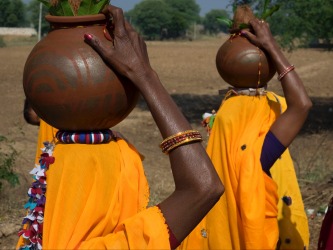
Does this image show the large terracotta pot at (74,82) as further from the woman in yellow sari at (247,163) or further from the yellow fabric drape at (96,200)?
the woman in yellow sari at (247,163)

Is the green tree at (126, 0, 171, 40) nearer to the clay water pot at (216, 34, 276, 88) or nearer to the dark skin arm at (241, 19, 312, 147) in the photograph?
the clay water pot at (216, 34, 276, 88)

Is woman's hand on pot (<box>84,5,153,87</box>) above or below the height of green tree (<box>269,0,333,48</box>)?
above

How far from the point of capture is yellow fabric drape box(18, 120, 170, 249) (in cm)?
200

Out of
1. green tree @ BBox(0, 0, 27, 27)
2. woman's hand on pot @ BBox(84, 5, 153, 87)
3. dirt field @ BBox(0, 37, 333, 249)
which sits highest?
woman's hand on pot @ BBox(84, 5, 153, 87)

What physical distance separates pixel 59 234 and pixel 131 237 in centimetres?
27

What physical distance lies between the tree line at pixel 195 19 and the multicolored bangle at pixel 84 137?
1.98 feet

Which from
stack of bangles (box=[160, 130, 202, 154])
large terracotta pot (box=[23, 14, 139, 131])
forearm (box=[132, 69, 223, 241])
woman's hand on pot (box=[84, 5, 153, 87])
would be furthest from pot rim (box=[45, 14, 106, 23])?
stack of bangles (box=[160, 130, 202, 154])

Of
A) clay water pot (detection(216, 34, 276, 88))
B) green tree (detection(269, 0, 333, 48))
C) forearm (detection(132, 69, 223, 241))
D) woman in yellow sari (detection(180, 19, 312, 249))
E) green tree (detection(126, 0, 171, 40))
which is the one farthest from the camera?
green tree (detection(126, 0, 171, 40))

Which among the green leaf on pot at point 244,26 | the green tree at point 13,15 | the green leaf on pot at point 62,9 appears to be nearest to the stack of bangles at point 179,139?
the green leaf on pot at point 62,9

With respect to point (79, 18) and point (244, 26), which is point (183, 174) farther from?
point (244, 26)

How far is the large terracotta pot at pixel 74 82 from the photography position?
2086mm

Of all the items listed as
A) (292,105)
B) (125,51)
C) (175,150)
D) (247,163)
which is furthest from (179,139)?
(247,163)

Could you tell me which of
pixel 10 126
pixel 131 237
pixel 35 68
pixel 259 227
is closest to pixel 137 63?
pixel 35 68

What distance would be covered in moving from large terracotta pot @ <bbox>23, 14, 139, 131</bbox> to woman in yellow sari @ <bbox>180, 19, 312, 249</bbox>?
175 centimetres
